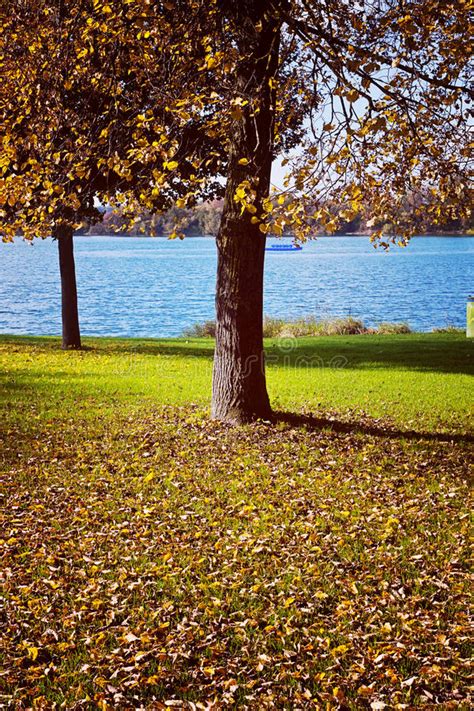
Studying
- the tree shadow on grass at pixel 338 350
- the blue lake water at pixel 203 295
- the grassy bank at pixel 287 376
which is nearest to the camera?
the grassy bank at pixel 287 376

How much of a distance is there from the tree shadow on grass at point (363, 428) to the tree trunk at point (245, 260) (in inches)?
21.2

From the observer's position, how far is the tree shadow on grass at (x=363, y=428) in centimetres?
1070

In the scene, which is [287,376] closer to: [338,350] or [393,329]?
[338,350]

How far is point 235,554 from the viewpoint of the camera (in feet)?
21.9

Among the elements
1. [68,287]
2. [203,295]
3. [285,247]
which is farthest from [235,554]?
[285,247]

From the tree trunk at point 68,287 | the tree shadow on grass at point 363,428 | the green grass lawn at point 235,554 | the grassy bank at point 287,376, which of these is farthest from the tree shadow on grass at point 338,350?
the tree shadow on grass at point 363,428

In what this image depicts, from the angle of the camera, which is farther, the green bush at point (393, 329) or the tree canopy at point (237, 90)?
the green bush at point (393, 329)

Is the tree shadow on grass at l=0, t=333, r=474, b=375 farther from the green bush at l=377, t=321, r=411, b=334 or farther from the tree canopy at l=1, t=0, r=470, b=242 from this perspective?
the tree canopy at l=1, t=0, r=470, b=242

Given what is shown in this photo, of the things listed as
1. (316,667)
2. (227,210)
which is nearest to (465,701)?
(316,667)

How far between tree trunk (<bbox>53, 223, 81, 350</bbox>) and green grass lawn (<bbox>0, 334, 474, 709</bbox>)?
26.1 feet

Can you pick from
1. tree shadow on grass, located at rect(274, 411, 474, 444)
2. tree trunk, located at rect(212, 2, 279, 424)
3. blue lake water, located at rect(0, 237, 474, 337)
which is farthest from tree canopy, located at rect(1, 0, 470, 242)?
blue lake water, located at rect(0, 237, 474, 337)

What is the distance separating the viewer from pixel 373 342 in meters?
21.8

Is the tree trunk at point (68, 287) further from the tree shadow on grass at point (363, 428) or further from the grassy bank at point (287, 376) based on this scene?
the tree shadow on grass at point (363, 428)

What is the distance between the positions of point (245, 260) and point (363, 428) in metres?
3.15
